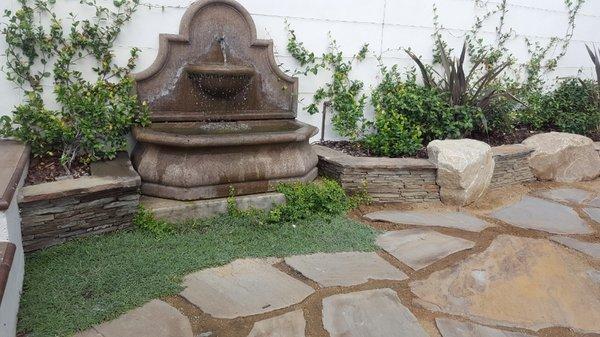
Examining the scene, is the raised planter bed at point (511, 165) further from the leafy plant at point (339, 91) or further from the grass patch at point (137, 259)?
the grass patch at point (137, 259)

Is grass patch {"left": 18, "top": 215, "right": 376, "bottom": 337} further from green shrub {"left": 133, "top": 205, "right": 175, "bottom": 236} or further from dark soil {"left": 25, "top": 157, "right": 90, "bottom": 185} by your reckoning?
dark soil {"left": 25, "top": 157, "right": 90, "bottom": 185}

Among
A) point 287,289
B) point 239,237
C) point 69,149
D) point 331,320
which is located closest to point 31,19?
point 69,149

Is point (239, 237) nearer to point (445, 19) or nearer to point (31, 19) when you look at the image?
point (31, 19)

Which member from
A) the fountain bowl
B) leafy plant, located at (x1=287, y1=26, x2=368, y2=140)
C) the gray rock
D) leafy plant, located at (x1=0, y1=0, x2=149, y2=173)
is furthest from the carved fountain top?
the gray rock

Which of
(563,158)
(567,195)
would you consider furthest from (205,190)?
(563,158)

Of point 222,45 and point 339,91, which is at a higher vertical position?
point 222,45

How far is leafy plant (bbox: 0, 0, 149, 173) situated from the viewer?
288 cm

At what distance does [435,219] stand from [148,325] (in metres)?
2.14

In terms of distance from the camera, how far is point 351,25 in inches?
162

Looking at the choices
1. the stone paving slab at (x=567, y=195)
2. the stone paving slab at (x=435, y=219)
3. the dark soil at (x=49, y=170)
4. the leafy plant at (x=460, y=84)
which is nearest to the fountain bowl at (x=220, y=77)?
the dark soil at (x=49, y=170)

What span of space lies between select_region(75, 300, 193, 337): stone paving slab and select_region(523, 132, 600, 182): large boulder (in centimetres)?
370

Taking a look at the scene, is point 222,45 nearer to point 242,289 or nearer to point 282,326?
point 242,289

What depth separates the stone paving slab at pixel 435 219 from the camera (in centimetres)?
313

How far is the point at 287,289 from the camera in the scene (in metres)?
2.19
